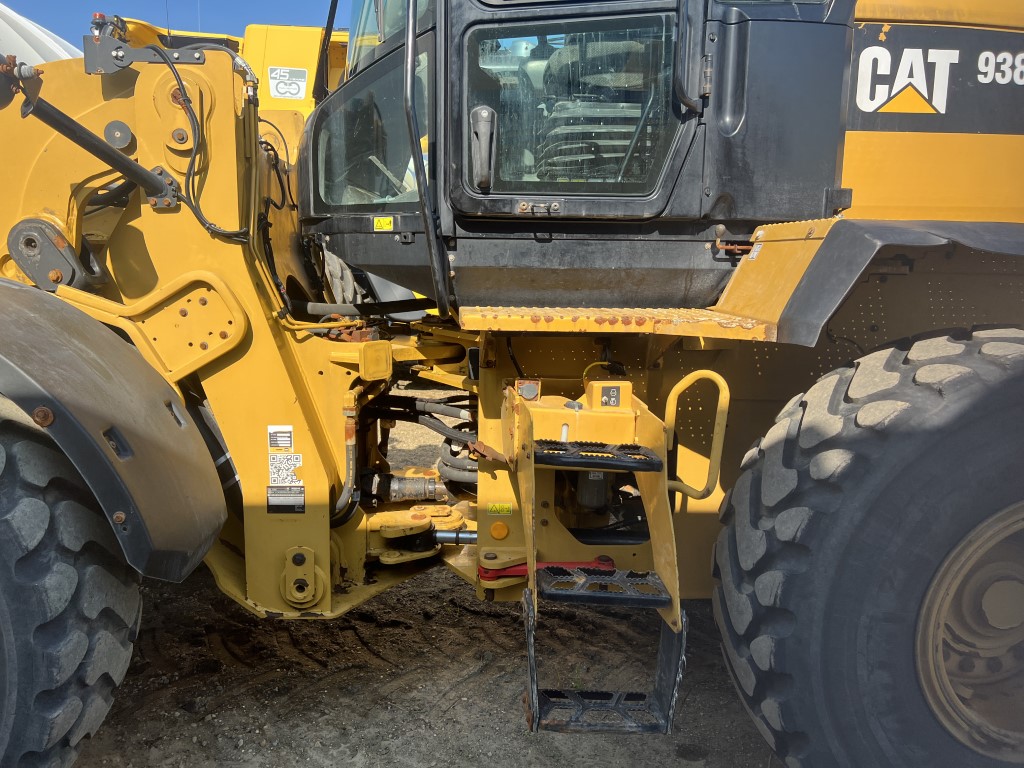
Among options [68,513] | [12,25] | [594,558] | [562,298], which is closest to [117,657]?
[68,513]

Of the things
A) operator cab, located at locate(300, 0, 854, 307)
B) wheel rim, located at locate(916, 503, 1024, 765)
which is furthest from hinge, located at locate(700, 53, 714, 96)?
wheel rim, located at locate(916, 503, 1024, 765)

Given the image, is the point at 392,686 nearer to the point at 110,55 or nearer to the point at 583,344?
the point at 583,344

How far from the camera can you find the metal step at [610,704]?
1919 millimetres

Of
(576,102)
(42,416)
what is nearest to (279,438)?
(42,416)

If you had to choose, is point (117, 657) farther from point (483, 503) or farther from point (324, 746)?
point (483, 503)

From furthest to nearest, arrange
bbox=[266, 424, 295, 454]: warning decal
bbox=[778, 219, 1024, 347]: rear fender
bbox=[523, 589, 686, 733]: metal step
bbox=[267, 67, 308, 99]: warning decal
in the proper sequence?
bbox=[267, 67, 308, 99]: warning decal → bbox=[266, 424, 295, 454]: warning decal → bbox=[523, 589, 686, 733]: metal step → bbox=[778, 219, 1024, 347]: rear fender

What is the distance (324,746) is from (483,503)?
96cm

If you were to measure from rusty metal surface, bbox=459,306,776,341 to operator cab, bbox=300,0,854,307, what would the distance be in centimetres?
15

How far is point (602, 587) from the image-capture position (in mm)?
2113

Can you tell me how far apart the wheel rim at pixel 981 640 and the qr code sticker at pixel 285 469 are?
1.84 meters

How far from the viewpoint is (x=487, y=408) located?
254 centimetres

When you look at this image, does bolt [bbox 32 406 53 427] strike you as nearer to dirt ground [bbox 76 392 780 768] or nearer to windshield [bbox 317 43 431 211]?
windshield [bbox 317 43 431 211]

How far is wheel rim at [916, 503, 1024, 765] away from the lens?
1.85m

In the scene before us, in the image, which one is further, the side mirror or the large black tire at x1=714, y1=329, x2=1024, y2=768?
the side mirror
